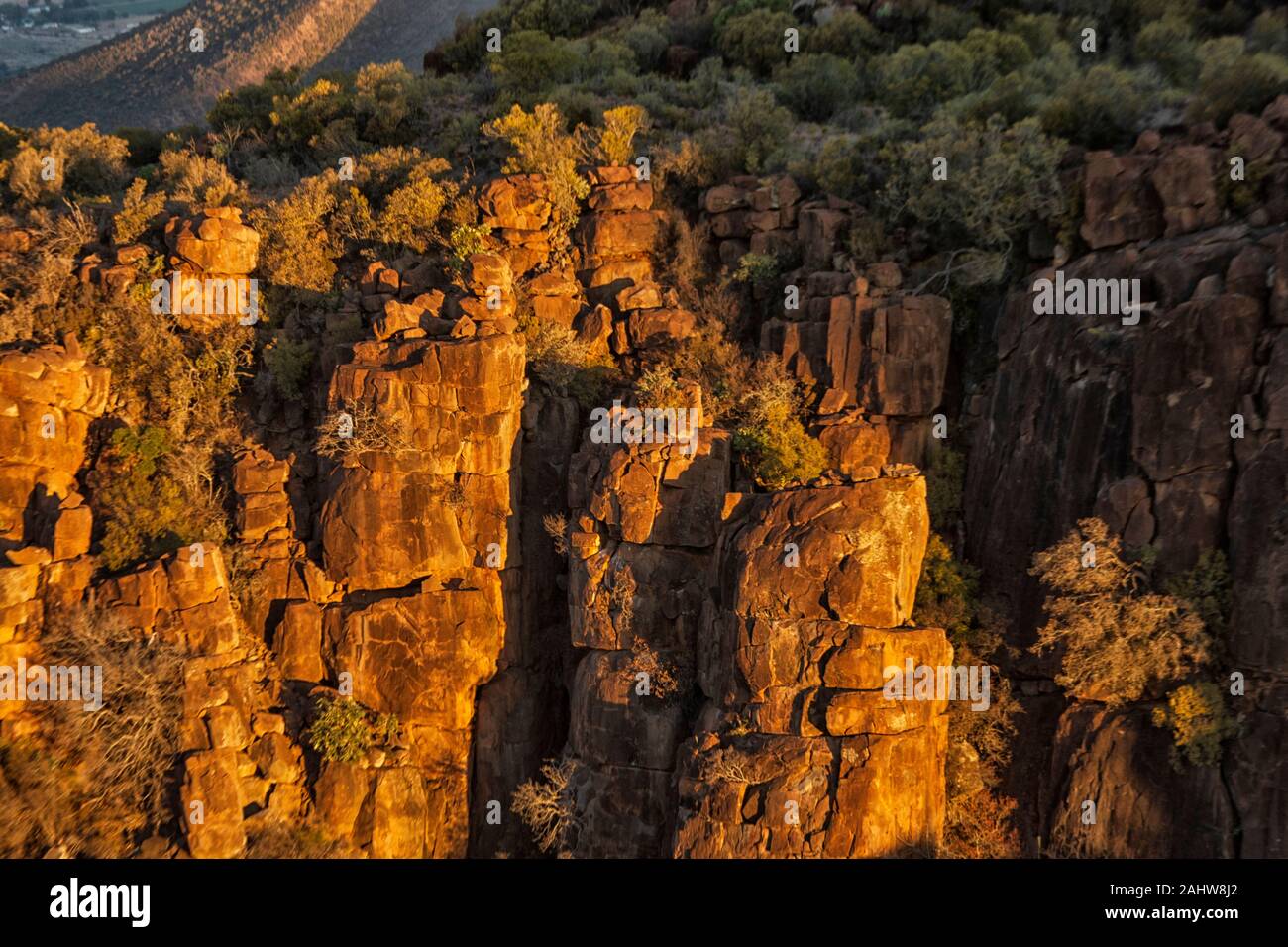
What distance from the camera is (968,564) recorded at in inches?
624

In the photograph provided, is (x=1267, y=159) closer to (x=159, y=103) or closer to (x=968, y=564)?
(x=968, y=564)

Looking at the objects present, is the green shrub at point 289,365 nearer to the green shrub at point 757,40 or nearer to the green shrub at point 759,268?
the green shrub at point 759,268

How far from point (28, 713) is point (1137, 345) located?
16.7 metres

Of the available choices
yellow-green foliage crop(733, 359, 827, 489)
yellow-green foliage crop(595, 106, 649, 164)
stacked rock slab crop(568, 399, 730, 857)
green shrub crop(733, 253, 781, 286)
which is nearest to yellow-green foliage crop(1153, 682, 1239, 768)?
yellow-green foliage crop(733, 359, 827, 489)

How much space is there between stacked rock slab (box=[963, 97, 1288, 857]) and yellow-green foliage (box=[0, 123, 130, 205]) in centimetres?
2120

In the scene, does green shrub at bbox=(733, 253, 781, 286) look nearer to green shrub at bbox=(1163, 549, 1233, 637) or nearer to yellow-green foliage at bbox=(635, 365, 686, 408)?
yellow-green foliage at bbox=(635, 365, 686, 408)

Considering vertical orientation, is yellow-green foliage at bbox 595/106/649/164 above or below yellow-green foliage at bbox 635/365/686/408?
above

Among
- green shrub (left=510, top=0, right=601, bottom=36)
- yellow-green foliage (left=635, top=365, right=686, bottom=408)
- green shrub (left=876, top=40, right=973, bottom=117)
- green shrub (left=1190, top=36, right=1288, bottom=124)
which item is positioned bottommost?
yellow-green foliage (left=635, top=365, right=686, bottom=408)

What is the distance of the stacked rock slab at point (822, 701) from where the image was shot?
12.7m

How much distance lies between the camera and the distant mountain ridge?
1642 inches

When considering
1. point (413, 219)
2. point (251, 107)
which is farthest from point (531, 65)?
point (413, 219)

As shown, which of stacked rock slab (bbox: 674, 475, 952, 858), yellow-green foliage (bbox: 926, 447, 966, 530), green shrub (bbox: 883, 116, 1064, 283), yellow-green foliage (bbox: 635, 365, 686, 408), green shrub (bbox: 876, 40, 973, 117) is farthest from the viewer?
green shrub (bbox: 876, 40, 973, 117)

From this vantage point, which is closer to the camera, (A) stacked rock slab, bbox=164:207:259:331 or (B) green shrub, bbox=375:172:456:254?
(A) stacked rock slab, bbox=164:207:259:331

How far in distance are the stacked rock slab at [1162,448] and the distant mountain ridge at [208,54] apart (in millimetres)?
34891
